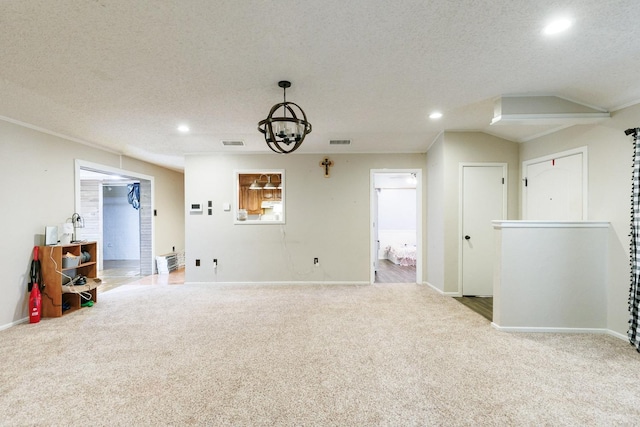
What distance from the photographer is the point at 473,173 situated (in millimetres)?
4285

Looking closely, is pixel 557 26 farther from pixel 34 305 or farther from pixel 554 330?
pixel 34 305

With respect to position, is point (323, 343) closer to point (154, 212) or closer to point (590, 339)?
point (590, 339)

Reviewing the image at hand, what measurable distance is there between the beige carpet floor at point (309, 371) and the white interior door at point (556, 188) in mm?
1477

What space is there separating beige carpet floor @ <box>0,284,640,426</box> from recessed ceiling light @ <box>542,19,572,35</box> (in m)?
2.48

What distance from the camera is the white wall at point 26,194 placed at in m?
3.27

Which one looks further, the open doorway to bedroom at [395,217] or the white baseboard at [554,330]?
the open doorway to bedroom at [395,217]

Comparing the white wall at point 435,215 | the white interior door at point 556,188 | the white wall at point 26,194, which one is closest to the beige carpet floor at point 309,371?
the white wall at point 26,194

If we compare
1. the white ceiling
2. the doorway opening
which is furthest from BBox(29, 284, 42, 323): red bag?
the white ceiling

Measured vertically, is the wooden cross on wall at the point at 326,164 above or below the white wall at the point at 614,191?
above

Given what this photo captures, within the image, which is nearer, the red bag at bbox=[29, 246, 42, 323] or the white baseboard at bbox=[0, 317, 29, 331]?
the white baseboard at bbox=[0, 317, 29, 331]

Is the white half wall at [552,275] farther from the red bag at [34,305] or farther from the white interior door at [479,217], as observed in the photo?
the red bag at [34,305]

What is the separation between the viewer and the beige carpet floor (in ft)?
5.74

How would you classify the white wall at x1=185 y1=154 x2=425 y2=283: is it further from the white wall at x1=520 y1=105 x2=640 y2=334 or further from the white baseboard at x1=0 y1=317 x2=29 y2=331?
the white wall at x1=520 y1=105 x2=640 y2=334

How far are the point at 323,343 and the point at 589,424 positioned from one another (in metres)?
1.90
